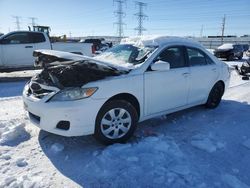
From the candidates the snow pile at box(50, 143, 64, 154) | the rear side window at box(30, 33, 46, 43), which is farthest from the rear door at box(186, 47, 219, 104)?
the rear side window at box(30, 33, 46, 43)

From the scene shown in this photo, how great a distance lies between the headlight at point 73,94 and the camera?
3.66 meters

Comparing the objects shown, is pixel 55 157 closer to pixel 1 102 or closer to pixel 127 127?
pixel 127 127

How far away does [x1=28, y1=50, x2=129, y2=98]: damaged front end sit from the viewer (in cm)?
379

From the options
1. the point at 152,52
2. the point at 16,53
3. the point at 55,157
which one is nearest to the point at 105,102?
the point at 55,157

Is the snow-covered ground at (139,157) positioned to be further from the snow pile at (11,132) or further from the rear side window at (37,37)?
the rear side window at (37,37)

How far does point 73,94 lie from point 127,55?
5.45 ft

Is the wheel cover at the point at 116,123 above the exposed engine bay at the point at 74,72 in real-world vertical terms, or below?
below

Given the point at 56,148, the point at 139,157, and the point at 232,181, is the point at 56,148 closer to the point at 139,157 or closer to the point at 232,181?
the point at 139,157

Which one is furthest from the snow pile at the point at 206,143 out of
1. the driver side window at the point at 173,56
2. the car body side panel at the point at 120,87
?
the driver side window at the point at 173,56

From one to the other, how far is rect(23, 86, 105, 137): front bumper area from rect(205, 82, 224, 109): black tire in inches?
129

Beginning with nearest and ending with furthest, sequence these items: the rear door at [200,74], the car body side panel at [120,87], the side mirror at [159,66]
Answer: the car body side panel at [120,87] < the side mirror at [159,66] < the rear door at [200,74]

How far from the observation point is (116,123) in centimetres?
405

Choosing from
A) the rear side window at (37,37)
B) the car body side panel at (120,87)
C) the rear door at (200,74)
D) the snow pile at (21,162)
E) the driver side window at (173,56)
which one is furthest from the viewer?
the rear side window at (37,37)

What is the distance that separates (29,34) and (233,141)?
9667 mm
